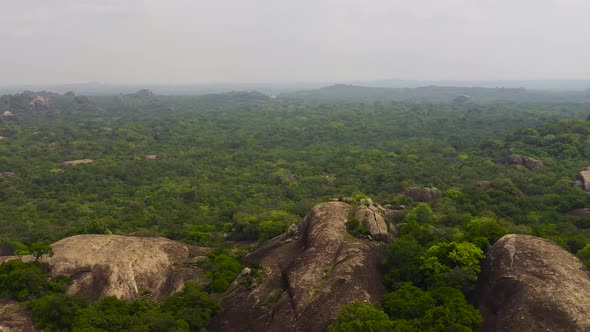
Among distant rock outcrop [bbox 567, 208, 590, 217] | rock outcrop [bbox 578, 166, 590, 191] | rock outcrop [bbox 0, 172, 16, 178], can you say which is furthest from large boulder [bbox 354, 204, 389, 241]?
rock outcrop [bbox 0, 172, 16, 178]

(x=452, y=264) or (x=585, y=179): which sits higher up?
(x=452, y=264)

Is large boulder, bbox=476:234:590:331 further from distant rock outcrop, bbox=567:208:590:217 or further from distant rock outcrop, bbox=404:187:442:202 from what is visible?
distant rock outcrop, bbox=404:187:442:202

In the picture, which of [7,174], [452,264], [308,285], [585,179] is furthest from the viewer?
[7,174]

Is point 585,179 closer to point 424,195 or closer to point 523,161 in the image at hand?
point 523,161

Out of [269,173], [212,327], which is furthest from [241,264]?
[269,173]

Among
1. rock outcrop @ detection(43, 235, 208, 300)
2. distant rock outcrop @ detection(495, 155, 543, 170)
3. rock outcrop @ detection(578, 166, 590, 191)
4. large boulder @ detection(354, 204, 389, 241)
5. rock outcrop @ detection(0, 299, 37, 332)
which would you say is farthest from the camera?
distant rock outcrop @ detection(495, 155, 543, 170)

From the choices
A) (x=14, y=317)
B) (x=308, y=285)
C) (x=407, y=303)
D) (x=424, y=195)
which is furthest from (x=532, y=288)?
(x=424, y=195)
